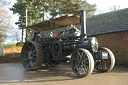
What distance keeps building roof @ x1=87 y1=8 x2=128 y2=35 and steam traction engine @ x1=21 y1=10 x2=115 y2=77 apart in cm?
407

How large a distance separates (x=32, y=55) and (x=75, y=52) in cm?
249

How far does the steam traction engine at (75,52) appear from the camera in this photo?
5125 mm

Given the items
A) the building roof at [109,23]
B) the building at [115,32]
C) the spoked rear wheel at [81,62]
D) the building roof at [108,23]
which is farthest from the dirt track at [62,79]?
the building roof at [109,23]

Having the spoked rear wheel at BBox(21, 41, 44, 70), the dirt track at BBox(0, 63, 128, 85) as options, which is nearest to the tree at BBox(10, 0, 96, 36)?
the spoked rear wheel at BBox(21, 41, 44, 70)

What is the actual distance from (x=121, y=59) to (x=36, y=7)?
20962 mm

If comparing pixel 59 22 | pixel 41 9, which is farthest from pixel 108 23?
pixel 41 9

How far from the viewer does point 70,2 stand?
2353 centimetres

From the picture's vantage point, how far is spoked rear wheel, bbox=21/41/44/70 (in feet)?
20.5

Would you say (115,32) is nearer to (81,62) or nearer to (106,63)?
(106,63)

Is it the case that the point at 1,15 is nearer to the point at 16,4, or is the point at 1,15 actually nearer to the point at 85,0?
the point at 16,4

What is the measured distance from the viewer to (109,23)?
10469 millimetres

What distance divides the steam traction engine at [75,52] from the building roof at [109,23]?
4067 mm

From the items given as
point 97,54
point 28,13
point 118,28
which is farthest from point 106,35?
point 28,13

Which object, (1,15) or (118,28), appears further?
(1,15)
